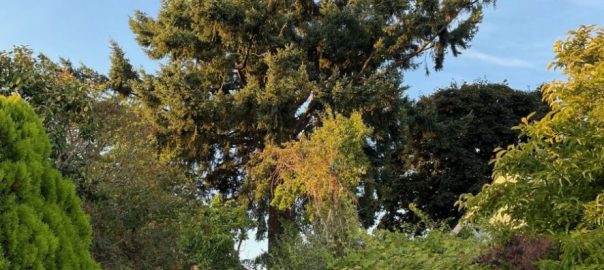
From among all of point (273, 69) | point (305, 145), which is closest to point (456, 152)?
point (273, 69)

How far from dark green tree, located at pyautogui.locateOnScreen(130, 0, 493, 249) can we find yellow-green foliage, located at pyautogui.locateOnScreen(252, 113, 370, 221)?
2.00 meters

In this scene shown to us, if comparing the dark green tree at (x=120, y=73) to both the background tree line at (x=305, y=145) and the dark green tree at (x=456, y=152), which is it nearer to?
the background tree line at (x=305, y=145)

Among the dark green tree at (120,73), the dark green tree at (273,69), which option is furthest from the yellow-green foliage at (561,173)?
the dark green tree at (120,73)

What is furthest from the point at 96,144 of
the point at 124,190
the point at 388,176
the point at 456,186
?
the point at 456,186

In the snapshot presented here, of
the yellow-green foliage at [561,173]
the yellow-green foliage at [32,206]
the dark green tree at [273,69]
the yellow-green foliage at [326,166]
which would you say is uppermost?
the dark green tree at [273,69]

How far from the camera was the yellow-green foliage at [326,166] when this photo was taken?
40.3 feet

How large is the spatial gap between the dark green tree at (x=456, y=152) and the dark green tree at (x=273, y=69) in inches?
157

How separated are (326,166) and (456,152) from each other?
11.9m

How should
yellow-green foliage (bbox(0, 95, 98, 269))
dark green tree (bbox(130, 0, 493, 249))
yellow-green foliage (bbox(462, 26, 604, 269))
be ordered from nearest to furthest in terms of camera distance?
yellow-green foliage (bbox(0, 95, 98, 269)), yellow-green foliage (bbox(462, 26, 604, 269)), dark green tree (bbox(130, 0, 493, 249))

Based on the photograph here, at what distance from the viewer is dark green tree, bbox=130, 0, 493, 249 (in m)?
16.3

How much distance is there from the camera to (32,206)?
4.27m

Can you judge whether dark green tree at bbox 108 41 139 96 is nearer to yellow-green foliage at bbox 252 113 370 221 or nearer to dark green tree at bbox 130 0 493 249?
dark green tree at bbox 130 0 493 249

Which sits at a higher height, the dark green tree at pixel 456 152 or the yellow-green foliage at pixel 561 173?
the dark green tree at pixel 456 152

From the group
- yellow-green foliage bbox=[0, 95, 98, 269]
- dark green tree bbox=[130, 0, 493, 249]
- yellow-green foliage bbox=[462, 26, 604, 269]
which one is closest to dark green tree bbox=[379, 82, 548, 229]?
dark green tree bbox=[130, 0, 493, 249]
